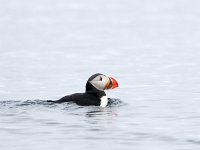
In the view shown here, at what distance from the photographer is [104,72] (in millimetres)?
25906

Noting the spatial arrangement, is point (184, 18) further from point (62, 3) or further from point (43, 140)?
point (43, 140)

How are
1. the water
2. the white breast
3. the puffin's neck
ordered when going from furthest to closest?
the puffin's neck < the white breast < the water

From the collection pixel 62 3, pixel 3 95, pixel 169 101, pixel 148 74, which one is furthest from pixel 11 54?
pixel 62 3

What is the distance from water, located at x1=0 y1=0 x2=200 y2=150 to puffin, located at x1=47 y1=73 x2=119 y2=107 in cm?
21

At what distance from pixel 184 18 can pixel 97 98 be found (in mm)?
41051

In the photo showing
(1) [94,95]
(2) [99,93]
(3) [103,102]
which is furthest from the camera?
(2) [99,93]

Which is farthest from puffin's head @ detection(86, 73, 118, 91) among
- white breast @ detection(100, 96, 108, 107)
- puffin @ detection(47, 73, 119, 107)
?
white breast @ detection(100, 96, 108, 107)

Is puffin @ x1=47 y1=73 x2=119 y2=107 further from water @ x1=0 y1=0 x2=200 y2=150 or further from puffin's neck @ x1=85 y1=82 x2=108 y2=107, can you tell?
water @ x1=0 y1=0 x2=200 y2=150

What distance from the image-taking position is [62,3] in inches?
3140

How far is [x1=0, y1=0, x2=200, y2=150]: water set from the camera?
1370cm

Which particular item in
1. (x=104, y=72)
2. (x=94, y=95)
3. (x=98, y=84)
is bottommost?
(x=94, y=95)

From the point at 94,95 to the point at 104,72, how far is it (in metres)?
8.48

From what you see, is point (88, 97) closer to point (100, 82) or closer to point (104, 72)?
point (100, 82)

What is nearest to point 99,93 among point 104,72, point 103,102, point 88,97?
point 103,102
